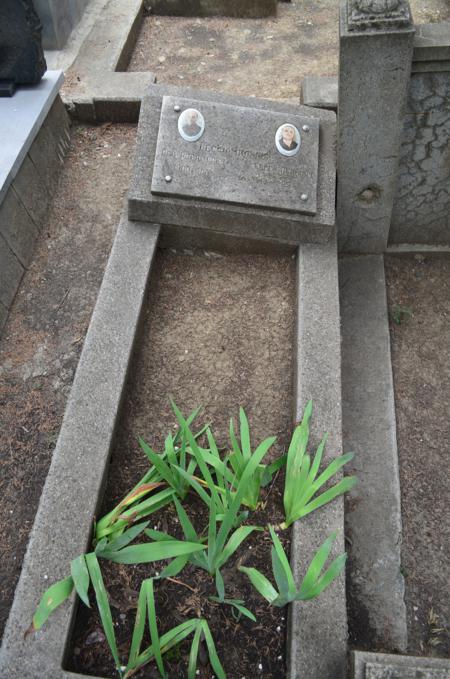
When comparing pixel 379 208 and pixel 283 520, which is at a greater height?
pixel 379 208

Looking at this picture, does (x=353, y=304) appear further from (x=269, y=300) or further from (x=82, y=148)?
(x=82, y=148)

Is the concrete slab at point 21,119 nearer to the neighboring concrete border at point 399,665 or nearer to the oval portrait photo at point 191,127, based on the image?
the oval portrait photo at point 191,127

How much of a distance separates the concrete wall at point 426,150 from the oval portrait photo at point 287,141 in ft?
1.70

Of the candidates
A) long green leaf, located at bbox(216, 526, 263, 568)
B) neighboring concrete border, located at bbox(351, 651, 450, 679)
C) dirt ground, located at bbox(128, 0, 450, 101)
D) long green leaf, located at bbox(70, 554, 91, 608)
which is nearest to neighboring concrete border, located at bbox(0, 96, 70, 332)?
dirt ground, located at bbox(128, 0, 450, 101)

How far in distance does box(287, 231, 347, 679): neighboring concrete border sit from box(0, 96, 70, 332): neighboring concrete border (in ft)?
4.95

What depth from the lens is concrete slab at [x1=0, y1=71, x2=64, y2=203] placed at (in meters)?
3.02

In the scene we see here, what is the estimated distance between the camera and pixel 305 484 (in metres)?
2.03

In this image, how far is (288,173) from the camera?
2.80 m

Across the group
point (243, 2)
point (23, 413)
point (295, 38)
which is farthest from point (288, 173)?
point (243, 2)

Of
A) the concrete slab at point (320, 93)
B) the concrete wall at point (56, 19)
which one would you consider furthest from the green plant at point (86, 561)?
the concrete wall at point (56, 19)

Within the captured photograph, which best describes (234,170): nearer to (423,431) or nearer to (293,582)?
(423,431)

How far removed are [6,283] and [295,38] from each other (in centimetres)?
338

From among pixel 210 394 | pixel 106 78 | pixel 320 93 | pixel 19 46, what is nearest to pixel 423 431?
pixel 210 394

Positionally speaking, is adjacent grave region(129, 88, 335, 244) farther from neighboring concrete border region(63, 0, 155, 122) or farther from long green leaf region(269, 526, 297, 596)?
long green leaf region(269, 526, 297, 596)
